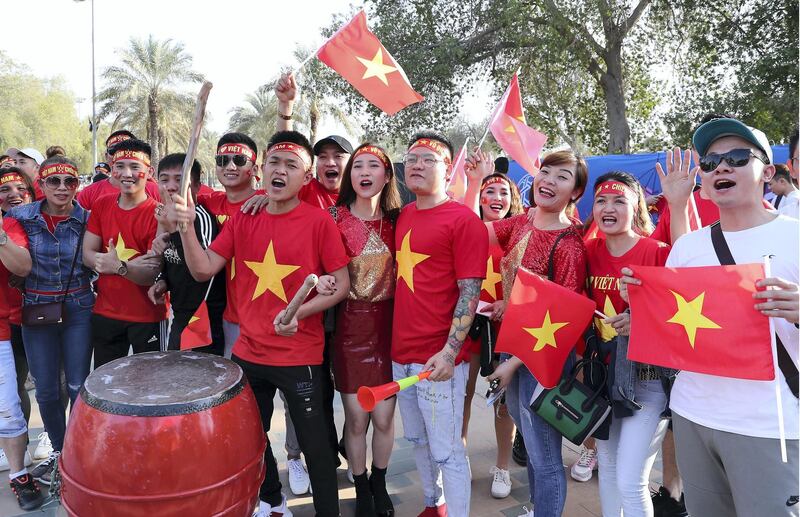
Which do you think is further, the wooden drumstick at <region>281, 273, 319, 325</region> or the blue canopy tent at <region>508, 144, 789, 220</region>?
the blue canopy tent at <region>508, 144, 789, 220</region>

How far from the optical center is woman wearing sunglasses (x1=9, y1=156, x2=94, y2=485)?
3.54 meters

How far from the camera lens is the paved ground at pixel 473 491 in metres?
3.47

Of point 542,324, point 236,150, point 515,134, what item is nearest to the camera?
point 542,324

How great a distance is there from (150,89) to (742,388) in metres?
26.4

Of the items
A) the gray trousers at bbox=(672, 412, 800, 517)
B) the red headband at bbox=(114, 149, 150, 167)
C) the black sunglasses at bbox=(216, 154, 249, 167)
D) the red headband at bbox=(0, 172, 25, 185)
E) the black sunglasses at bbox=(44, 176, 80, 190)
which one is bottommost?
the gray trousers at bbox=(672, 412, 800, 517)

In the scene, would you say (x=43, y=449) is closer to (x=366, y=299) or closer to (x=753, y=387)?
(x=366, y=299)

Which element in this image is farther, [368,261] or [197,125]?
[368,261]

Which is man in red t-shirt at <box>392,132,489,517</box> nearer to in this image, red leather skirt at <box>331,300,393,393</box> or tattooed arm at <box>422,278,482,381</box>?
tattooed arm at <box>422,278,482,381</box>

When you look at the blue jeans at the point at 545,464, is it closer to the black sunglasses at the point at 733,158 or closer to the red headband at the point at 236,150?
the black sunglasses at the point at 733,158

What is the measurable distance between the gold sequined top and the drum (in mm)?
1070

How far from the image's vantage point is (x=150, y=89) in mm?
24094

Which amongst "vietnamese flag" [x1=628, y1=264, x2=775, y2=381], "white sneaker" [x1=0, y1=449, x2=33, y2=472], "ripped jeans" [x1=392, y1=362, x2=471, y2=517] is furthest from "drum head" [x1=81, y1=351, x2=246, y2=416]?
"white sneaker" [x1=0, y1=449, x2=33, y2=472]

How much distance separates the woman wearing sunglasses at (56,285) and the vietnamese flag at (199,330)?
0.93 meters

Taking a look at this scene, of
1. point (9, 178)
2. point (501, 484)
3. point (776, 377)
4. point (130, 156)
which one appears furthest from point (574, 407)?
point (9, 178)
